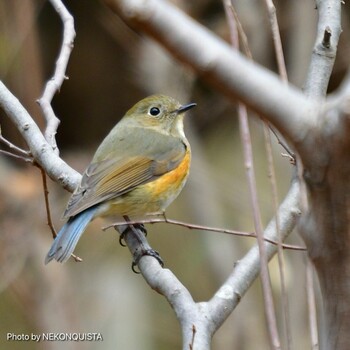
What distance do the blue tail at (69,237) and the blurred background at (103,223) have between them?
67.1 inches

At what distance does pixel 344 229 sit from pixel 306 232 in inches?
2.6

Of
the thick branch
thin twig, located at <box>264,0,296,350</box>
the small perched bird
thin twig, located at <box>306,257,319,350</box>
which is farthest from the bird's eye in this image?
the thick branch

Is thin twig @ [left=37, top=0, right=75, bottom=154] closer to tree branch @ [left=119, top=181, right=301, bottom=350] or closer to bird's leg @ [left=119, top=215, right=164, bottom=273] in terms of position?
bird's leg @ [left=119, top=215, right=164, bottom=273]

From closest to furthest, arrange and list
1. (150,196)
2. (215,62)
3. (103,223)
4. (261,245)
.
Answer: (215,62), (261,245), (150,196), (103,223)

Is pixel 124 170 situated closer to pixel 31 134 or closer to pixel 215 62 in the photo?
pixel 31 134

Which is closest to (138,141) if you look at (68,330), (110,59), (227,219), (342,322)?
(68,330)

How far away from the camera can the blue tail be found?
10.1ft

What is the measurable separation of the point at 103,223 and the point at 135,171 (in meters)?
1.87

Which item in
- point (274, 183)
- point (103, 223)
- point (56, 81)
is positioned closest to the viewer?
point (274, 183)

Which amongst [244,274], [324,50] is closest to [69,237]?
[244,274]

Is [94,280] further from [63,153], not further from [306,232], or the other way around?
[306,232]

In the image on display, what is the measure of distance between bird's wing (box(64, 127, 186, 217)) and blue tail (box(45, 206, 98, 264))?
5 centimetres

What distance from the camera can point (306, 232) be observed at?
1339 millimetres

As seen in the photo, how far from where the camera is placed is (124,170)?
3.81 metres
